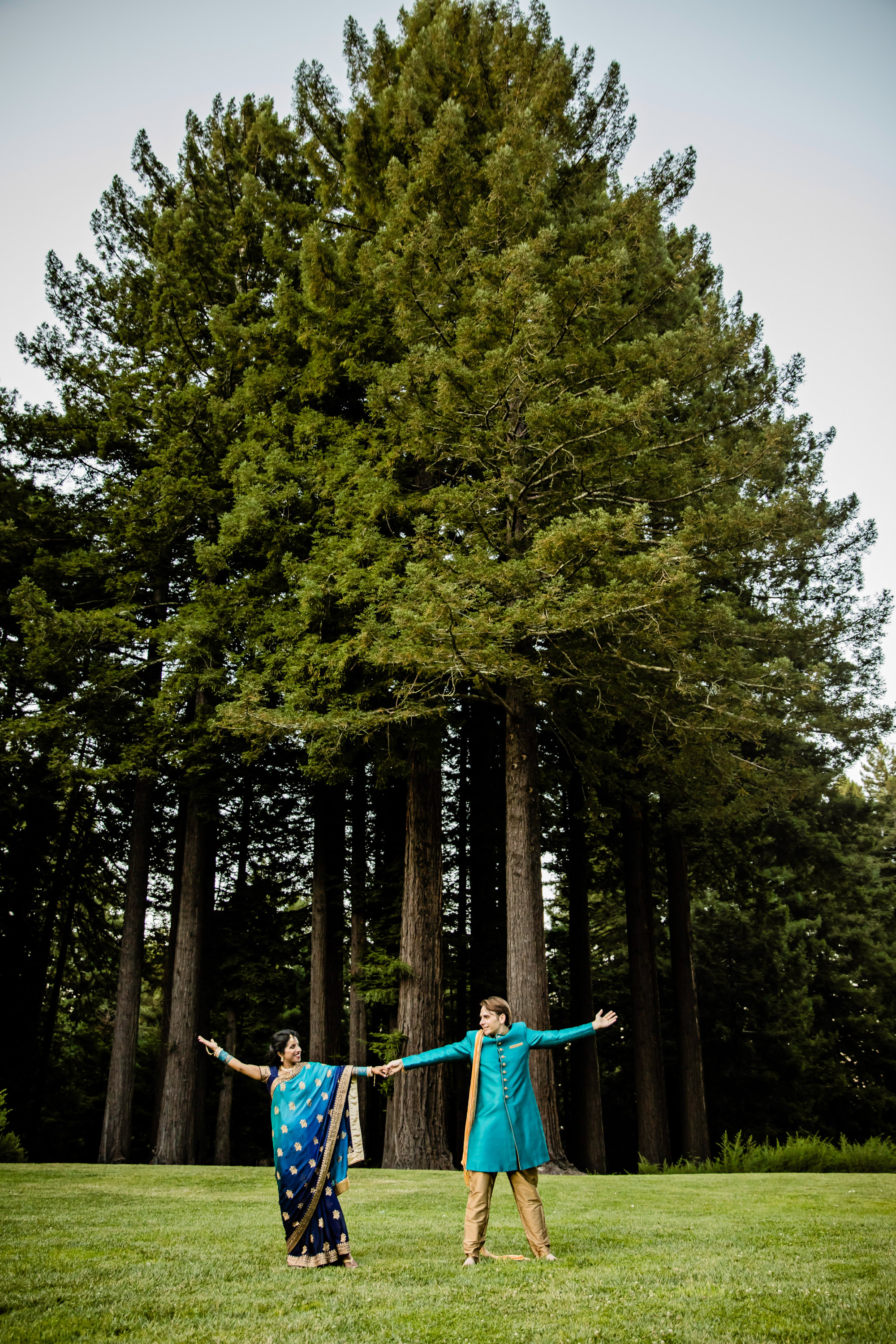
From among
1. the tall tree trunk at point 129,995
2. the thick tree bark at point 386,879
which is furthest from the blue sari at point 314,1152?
the tall tree trunk at point 129,995

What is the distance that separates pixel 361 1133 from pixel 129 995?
12.5m

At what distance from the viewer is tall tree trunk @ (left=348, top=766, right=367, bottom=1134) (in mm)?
15000

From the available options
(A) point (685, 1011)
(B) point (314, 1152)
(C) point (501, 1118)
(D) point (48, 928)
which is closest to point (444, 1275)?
(C) point (501, 1118)

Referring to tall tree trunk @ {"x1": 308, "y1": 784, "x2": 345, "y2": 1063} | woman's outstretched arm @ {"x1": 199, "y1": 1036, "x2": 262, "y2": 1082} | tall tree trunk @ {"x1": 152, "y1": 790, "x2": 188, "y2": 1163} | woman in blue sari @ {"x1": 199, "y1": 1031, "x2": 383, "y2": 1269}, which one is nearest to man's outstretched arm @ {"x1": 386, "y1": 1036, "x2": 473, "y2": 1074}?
woman in blue sari @ {"x1": 199, "y1": 1031, "x2": 383, "y2": 1269}

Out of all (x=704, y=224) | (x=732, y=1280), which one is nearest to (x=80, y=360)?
(x=704, y=224)

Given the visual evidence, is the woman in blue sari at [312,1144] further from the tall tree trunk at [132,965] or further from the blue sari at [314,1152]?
the tall tree trunk at [132,965]

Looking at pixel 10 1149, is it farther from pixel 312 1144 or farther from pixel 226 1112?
pixel 312 1144

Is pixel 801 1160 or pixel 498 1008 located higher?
pixel 498 1008

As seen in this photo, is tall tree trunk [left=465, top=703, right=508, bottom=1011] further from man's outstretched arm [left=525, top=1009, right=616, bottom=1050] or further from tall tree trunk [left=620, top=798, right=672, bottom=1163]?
man's outstretched arm [left=525, top=1009, right=616, bottom=1050]

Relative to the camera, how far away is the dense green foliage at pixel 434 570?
1120 centimetres

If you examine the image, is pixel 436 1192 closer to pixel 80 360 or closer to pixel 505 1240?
pixel 505 1240

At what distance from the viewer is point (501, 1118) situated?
4852 mm

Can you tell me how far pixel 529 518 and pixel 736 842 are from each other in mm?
10974

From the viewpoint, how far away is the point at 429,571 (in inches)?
410
